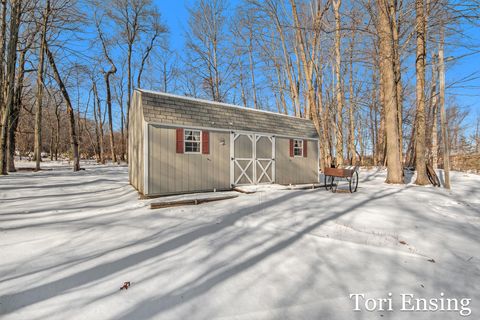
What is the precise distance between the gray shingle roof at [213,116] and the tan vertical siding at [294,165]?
1.85 feet

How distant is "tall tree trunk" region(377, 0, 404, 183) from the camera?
28.7ft

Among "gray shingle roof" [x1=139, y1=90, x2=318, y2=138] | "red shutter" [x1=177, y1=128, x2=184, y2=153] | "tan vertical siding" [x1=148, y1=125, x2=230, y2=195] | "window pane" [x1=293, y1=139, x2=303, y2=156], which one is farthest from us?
"window pane" [x1=293, y1=139, x2=303, y2=156]

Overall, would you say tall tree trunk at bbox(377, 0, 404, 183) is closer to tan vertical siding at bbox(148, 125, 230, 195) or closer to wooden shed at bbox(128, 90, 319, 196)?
Result: wooden shed at bbox(128, 90, 319, 196)

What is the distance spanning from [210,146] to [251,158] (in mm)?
1935

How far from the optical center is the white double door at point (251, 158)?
873cm

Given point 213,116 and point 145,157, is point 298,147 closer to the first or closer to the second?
point 213,116

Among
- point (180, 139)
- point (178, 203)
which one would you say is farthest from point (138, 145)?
point (178, 203)

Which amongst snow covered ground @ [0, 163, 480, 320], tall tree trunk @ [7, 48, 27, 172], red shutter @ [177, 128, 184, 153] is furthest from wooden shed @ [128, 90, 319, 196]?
tall tree trunk @ [7, 48, 27, 172]

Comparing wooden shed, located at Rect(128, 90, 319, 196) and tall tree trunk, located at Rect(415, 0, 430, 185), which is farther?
tall tree trunk, located at Rect(415, 0, 430, 185)

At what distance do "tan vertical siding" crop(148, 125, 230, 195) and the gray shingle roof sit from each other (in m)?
0.43

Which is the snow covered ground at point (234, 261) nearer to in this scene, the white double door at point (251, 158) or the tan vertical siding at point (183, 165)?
the tan vertical siding at point (183, 165)

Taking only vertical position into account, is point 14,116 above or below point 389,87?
below

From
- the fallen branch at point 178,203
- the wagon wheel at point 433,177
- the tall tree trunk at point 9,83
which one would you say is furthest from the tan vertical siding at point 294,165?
the tall tree trunk at point 9,83

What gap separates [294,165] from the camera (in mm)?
10344
